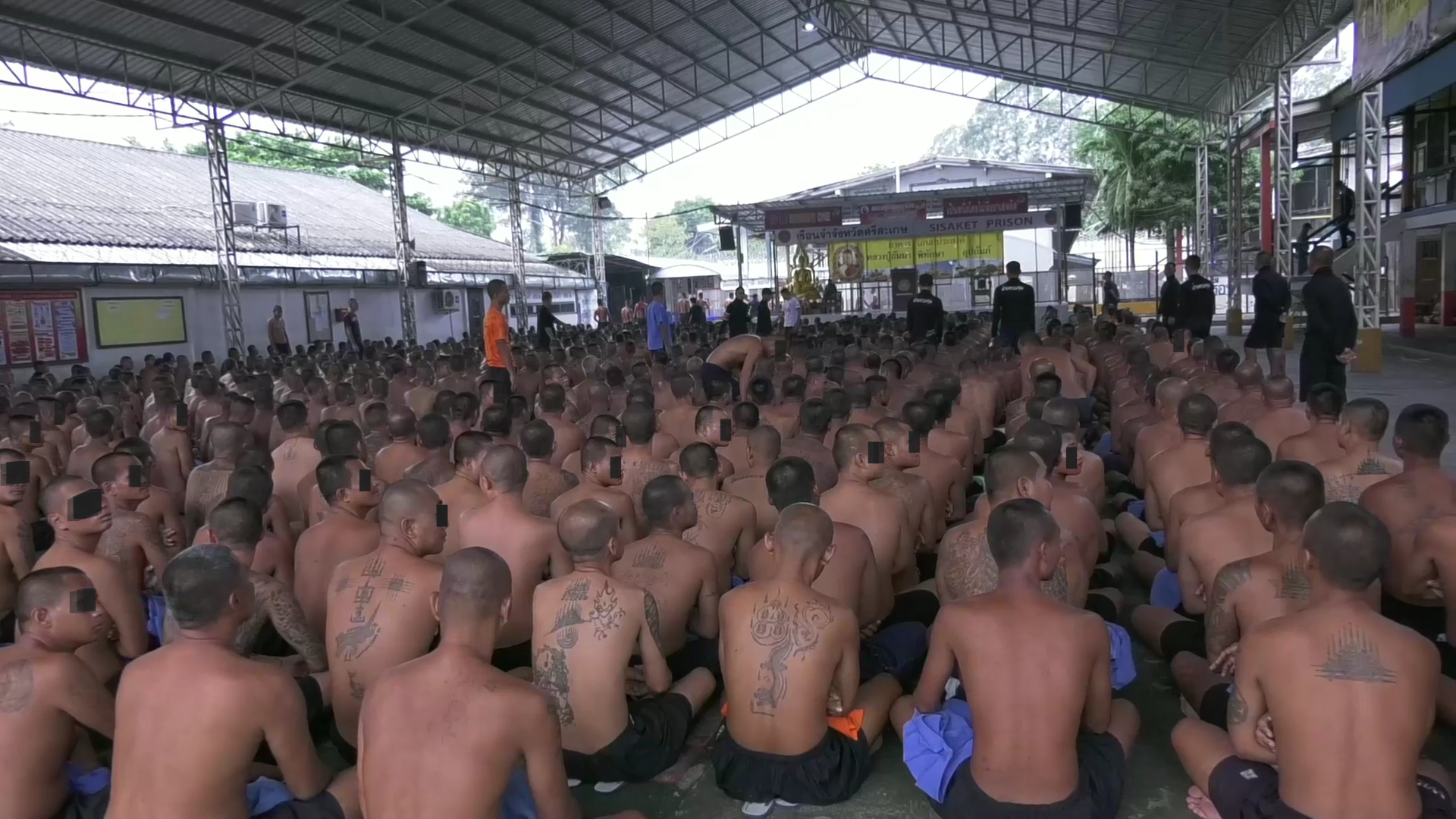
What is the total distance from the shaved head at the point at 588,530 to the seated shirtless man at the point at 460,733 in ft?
2.16

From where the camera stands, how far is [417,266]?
902 inches

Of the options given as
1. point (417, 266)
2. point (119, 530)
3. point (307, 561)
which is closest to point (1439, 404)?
point (307, 561)

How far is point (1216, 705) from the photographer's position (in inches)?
135

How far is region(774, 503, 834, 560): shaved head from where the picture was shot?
3203 mm

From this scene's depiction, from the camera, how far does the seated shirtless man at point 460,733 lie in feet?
8.25

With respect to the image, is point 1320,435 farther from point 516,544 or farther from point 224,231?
point 224,231

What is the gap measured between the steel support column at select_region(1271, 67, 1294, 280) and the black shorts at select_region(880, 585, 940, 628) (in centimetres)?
1489

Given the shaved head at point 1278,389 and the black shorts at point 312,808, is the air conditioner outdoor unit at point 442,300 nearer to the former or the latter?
the shaved head at point 1278,389

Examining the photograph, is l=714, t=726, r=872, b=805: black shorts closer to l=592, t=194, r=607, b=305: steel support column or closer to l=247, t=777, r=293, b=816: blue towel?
l=247, t=777, r=293, b=816: blue towel

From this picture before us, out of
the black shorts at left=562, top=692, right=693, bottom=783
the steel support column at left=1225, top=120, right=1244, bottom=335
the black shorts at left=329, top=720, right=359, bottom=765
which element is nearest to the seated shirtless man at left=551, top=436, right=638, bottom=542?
the black shorts at left=562, top=692, right=693, bottom=783

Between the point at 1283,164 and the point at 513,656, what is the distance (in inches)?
668

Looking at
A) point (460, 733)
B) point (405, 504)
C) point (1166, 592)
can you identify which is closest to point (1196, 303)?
point (1166, 592)

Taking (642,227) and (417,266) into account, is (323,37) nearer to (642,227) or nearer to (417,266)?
(417,266)

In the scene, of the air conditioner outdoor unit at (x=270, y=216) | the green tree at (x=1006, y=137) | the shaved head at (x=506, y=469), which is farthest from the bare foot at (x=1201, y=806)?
the green tree at (x=1006, y=137)
